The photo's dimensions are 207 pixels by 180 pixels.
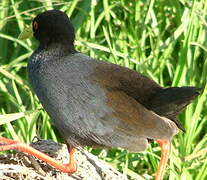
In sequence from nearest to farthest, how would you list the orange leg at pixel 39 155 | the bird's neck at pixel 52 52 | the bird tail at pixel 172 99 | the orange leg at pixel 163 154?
the bird tail at pixel 172 99 < the orange leg at pixel 39 155 < the bird's neck at pixel 52 52 < the orange leg at pixel 163 154

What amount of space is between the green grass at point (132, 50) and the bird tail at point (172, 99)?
79 cm

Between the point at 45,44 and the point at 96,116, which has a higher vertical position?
the point at 45,44

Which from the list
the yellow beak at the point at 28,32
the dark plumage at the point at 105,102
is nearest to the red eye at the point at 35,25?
the yellow beak at the point at 28,32

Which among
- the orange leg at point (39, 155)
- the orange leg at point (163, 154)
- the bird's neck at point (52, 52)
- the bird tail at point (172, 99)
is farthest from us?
the orange leg at point (163, 154)

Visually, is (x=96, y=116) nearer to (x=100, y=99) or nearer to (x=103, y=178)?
(x=100, y=99)

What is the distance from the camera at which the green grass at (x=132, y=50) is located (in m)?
4.62

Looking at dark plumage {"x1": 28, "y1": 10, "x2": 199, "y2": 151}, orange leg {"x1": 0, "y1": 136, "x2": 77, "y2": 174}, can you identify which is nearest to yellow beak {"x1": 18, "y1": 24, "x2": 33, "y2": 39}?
dark plumage {"x1": 28, "y1": 10, "x2": 199, "y2": 151}

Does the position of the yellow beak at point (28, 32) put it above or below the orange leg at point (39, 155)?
above

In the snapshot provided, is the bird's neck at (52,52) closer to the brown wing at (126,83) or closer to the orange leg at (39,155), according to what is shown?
the brown wing at (126,83)

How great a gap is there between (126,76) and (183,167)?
0.88 m

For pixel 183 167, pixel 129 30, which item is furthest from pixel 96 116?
pixel 129 30

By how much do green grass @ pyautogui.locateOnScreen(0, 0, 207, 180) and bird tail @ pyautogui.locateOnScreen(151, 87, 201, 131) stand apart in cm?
79

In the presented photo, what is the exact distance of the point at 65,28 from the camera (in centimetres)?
391

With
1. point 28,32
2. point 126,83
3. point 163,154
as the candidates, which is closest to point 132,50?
point 28,32
